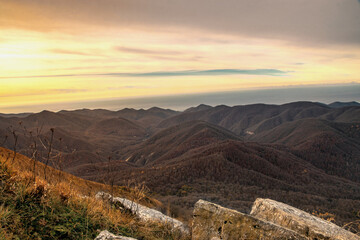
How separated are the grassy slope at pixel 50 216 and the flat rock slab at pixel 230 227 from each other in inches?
29.2

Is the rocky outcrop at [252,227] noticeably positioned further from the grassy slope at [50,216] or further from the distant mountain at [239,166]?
the distant mountain at [239,166]

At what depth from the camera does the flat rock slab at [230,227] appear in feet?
13.7

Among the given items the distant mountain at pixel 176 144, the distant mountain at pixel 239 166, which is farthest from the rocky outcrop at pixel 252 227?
the distant mountain at pixel 176 144

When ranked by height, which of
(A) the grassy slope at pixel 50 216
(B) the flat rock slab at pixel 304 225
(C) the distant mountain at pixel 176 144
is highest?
(A) the grassy slope at pixel 50 216

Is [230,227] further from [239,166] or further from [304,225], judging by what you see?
[239,166]

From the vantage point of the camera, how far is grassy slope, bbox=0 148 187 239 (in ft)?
11.7

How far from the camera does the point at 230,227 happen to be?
464 centimetres

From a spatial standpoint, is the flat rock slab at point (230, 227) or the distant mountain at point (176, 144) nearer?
the flat rock slab at point (230, 227)

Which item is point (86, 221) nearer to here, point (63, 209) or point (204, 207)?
point (63, 209)

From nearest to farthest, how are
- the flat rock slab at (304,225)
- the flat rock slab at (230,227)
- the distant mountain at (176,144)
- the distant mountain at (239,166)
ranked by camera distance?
the flat rock slab at (230,227) → the flat rock slab at (304,225) → the distant mountain at (239,166) → the distant mountain at (176,144)

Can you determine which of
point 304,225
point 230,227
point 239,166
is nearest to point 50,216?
point 230,227

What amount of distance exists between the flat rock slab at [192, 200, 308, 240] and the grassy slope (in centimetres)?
74

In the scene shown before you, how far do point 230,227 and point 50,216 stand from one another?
373 centimetres

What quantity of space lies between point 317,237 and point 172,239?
3239 millimetres
